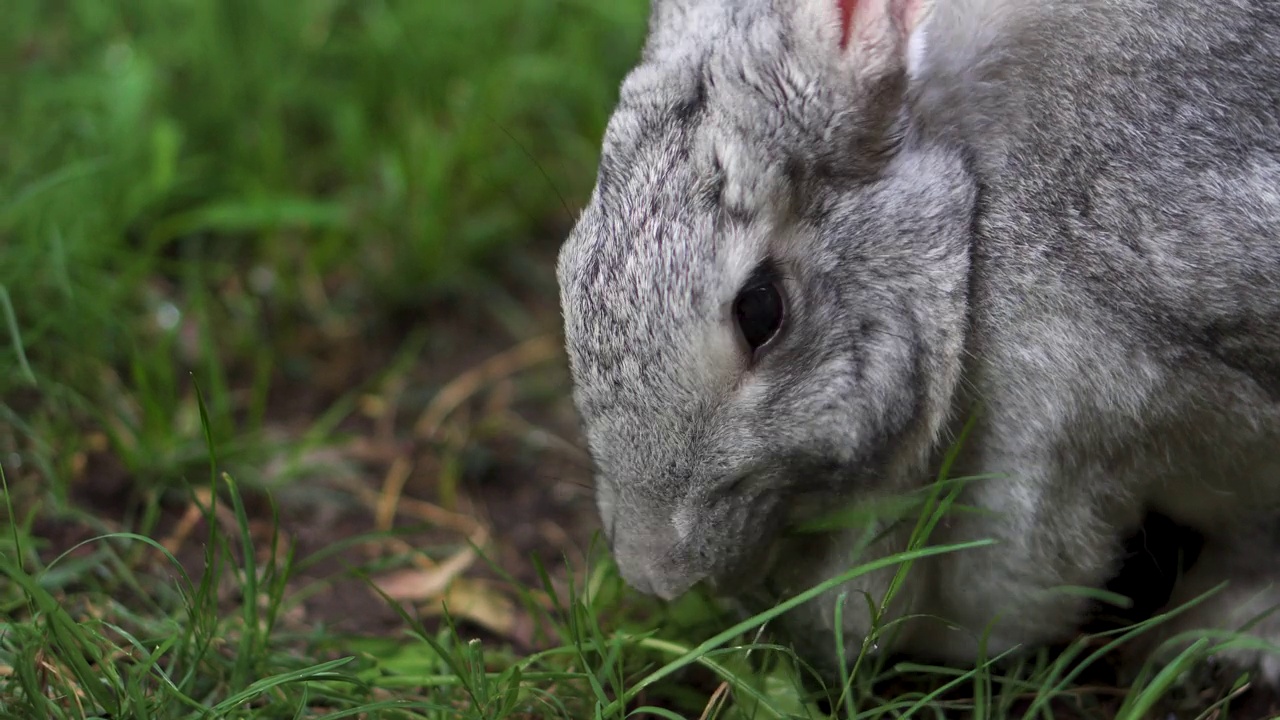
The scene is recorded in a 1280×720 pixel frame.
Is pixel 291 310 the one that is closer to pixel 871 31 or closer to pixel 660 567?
pixel 660 567

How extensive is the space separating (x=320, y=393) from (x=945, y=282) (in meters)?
1.90

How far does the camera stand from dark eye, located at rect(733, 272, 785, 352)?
194 centimetres

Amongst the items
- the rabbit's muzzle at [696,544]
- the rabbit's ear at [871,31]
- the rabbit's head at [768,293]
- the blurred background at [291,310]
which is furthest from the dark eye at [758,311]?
the blurred background at [291,310]

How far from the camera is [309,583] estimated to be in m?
2.74

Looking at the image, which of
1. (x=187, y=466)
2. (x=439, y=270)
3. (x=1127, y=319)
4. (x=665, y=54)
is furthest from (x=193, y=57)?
(x=1127, y=319)

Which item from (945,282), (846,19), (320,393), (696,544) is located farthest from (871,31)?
(320,393)

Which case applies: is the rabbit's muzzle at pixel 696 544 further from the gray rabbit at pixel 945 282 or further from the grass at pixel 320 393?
the grass at pixel 320 393

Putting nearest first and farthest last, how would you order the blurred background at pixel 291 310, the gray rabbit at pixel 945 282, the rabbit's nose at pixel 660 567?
the gray rabbit at pixel 945 282, the rabbit's nose at pixel 660 567, the blurred background at pixel 291 310

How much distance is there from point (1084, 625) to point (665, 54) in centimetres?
122

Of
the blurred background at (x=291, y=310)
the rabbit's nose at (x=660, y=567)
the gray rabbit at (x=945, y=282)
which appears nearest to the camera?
the gray rabbit at (x=945, y=282)

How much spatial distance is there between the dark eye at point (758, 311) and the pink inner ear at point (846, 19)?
392mm

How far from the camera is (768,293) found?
195 centimetres

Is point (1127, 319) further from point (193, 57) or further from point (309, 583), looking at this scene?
point (193, 57)

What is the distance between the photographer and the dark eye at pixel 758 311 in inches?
76.4
